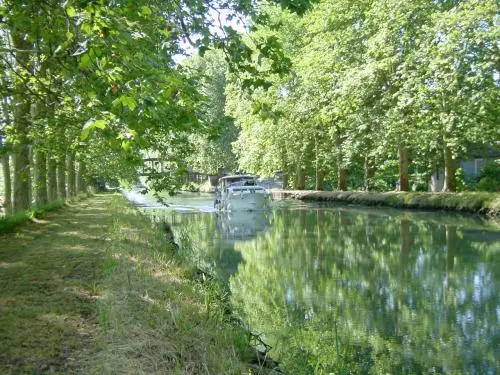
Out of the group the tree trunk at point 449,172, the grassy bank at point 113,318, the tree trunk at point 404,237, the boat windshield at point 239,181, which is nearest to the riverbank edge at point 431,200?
the tree trunk at point 449,172

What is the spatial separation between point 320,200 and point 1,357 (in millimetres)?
37531

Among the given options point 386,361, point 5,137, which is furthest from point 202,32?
point 5,137

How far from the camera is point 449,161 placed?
28.2 meters

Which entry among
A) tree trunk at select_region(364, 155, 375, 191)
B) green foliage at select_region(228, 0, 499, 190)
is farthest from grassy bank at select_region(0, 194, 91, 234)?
tree trunk at select_region(364, 155, 375, 191)

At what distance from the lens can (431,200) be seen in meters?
27.3

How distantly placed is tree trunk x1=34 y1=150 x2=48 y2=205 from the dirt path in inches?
312

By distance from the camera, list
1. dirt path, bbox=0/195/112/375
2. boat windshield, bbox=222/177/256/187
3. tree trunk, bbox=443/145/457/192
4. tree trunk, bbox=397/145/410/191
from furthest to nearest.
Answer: boat windshield, bbox=222/177/256/187 < tree trunk, bbox=397/145/410/191 < tree trunk, bbox=443/145/457/192 < dirt path, bbox=0/195/112/375

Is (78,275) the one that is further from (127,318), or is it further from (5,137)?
(5,137)

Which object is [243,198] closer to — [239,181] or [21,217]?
[239,181]

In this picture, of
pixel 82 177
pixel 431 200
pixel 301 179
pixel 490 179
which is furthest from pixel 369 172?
pixel 82 177

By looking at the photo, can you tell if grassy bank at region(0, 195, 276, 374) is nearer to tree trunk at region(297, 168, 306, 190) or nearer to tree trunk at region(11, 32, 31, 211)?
tree trunk at region(11, 32, 31, 211)

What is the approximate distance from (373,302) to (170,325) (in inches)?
172

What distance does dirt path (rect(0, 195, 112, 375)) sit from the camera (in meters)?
4.64

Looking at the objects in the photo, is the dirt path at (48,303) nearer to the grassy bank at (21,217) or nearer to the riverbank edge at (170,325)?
the riverbank edge at (170,325)
